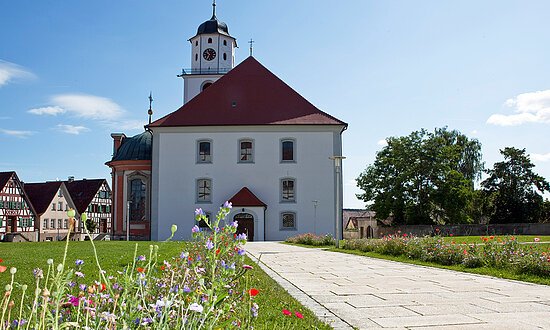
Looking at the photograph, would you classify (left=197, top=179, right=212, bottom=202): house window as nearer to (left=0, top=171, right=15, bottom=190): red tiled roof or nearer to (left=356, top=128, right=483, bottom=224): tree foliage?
(left=356, top=128, right=483, bottom=224): tree foliage

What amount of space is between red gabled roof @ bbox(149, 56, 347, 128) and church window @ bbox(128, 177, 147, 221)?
490 cm

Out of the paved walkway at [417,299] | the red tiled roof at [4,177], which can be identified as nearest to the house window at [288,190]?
the paved walkway at [417,299]

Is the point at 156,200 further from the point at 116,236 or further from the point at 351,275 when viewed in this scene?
the point at 351,275

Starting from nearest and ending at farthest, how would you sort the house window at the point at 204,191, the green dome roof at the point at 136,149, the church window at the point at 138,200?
the house window at the point at 204,191 < the church window at the point at 138,200 < the green dome roof at the point at 136,149

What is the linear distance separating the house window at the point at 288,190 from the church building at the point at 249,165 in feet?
0.22

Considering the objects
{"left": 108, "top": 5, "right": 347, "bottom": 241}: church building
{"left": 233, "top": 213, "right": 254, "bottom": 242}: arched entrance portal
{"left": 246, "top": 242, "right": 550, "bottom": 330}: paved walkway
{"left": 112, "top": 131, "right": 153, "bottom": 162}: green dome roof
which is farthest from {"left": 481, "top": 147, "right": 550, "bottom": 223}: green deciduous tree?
{"left": 246, "top": 242, "right": 550, "bottom": 330}: paved walkway

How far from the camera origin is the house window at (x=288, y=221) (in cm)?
3628

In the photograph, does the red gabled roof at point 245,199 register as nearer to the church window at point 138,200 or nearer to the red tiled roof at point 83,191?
the church window at point 138,200

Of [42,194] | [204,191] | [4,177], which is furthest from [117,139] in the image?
[42,194]

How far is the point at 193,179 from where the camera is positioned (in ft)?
121

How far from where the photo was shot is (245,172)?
37.0 meters

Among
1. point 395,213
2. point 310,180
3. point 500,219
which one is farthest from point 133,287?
point 500,219

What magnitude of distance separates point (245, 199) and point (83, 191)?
4394 centimetres

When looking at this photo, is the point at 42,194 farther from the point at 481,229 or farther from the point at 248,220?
the point at 481,229
